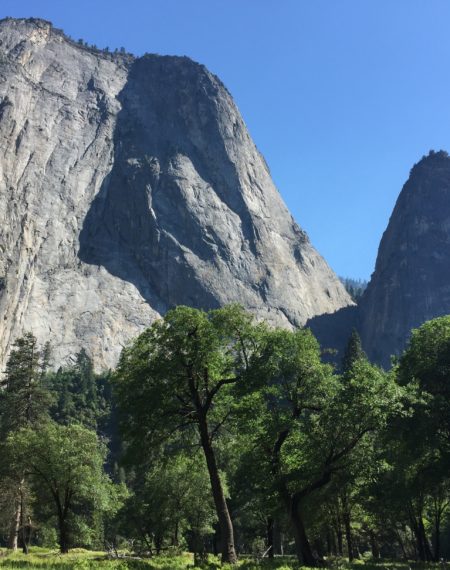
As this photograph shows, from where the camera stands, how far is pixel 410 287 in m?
186

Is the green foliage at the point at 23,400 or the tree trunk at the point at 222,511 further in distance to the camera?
the green foliage at the point at 23,400

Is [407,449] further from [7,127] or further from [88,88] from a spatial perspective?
[88,88]

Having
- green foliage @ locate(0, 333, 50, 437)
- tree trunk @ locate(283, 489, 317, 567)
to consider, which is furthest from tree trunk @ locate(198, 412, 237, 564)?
green foliage @ locate(0, 333, 50, 437)

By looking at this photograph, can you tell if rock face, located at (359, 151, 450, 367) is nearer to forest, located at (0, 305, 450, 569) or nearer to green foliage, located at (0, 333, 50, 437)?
green foliage, located at (0, 333, 50, 437)

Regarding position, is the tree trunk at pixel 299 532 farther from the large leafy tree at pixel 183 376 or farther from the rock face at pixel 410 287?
the rock face at pixel 410 287

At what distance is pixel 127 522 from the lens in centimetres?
5119

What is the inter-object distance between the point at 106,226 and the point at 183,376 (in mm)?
154825

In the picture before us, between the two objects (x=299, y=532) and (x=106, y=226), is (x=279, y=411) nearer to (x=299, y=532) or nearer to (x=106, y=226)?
(x=299, y=532)

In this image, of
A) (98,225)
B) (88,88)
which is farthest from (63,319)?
(88,88)

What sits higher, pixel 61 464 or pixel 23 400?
pixel 23 400

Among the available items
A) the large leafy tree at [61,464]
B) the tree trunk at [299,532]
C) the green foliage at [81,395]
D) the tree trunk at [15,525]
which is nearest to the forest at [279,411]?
the tree trunk at [299,532]

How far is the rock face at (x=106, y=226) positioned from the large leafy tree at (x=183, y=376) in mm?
111224

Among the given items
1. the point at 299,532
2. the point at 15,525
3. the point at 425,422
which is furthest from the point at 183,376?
the point at 15,525

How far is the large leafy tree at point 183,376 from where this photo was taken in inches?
927
